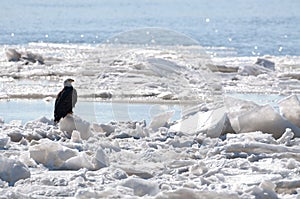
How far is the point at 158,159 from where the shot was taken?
A: 21.6 feet

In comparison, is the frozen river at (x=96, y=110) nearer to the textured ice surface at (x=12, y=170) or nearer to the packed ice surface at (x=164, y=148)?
the packed ice surface at (x=164, y=148)

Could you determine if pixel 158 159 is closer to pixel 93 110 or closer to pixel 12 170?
pixel 12 170

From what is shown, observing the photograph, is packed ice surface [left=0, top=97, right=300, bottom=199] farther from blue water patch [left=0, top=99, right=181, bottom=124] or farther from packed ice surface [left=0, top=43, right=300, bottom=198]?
blue water patch [left=0, top=99, right=181, bottom=124]

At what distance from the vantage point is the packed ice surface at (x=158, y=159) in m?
5.34

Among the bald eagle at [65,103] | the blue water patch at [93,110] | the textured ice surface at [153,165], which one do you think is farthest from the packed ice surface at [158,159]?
the blue water patch at [93,110]

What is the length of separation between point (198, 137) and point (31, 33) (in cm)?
2215

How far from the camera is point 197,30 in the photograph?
30375 millimetres

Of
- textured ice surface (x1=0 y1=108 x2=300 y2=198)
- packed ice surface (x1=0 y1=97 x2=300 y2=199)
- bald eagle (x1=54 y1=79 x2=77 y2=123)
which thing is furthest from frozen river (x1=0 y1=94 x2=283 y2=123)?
textured ice surface (x1=0 y1=108 x2=300 y2=198)

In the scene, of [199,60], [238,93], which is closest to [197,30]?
[238,93]

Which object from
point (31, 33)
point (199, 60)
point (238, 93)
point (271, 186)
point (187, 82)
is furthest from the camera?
point (31, 33)

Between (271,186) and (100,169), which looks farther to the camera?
(100,169)

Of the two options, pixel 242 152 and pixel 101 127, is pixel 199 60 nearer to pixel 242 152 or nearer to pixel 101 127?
pixel 101 127

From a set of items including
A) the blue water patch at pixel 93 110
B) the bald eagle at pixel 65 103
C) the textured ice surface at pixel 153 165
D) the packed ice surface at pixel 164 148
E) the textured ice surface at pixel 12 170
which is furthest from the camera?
the blue water patch at pixel 93 110

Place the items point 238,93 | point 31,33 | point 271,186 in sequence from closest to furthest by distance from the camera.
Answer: point 271,186 < point 238,93 < point 31,33
